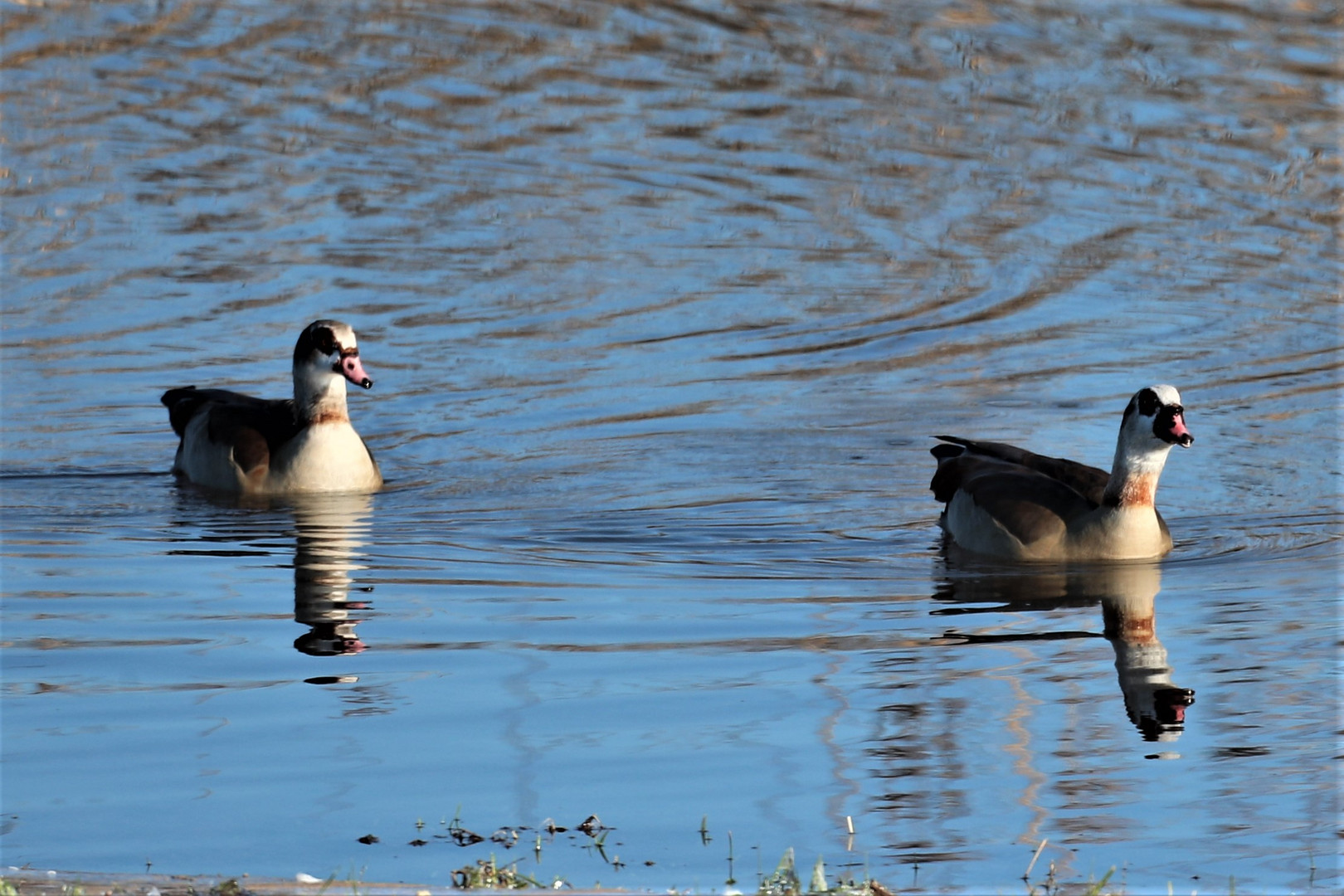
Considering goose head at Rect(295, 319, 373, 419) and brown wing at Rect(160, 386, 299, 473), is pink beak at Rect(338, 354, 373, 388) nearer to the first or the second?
goose head at Rect(295, 319, 373, 419)

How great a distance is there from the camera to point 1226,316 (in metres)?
18.1

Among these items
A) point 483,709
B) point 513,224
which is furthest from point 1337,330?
point 483,709

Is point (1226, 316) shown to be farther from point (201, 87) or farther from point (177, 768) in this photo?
point (201, 87)

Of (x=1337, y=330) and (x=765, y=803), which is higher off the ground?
(x=1337, y=330)

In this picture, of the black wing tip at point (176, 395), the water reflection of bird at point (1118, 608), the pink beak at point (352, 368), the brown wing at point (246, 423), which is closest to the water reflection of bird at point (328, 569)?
the brown wing at point (246, 423)

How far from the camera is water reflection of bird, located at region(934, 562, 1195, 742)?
348 inches

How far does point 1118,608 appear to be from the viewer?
35.4 feet

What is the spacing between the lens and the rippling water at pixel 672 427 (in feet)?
24.8

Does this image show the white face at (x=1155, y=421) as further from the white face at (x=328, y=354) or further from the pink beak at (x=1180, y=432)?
the white face at (x=328, y=354)

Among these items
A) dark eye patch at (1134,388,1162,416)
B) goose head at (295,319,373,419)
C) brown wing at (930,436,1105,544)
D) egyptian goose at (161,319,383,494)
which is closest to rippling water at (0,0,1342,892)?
egyptian goose at (161,319,383,494)

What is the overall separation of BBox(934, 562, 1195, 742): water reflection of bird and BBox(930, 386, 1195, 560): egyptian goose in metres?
0.16

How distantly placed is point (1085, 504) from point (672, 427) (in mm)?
3978

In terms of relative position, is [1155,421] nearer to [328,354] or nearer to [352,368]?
[352,368]

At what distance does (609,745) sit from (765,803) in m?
0.88
